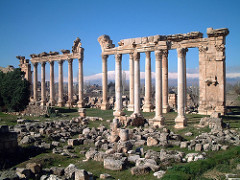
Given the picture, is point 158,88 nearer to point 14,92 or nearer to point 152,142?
point 152,142

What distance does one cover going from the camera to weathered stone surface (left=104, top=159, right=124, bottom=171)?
11.0 m

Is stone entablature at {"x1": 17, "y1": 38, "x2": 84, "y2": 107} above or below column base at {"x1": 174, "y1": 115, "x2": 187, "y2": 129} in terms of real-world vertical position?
above

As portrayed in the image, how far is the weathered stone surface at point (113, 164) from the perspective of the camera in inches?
433

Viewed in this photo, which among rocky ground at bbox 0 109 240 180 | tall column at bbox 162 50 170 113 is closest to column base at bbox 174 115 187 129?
rocky ground at bbox 0 109 240 180

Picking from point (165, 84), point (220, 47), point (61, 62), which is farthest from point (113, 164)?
point (61, 62)

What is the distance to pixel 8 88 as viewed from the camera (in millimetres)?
29938

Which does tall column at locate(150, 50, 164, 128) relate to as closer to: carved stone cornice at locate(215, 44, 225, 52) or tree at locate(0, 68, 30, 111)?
carved stone cornice at locate(215, 44, 225, 52)

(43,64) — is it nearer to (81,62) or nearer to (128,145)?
(81,62)

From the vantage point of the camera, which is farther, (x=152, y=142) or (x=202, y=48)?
(x=202, y=48)

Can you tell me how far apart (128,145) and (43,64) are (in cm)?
3084

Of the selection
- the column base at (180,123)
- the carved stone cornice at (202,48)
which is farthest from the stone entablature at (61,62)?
the column base at (180,123)

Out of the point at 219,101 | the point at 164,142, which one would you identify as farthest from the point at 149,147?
the point at 219,101

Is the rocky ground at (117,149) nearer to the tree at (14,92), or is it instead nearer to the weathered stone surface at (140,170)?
the weathered stone surface at (140,170)

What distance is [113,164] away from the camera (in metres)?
11.1
